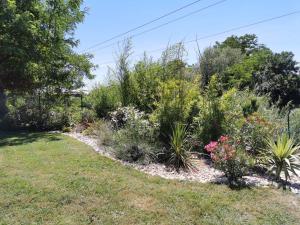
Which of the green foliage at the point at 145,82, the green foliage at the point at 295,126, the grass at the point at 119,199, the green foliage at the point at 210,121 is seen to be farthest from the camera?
the green foliage at the point at 145,82

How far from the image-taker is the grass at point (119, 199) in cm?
414

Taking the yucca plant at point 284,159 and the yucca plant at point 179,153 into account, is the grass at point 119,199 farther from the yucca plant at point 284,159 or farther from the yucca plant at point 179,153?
the yucca plant at point 179,153

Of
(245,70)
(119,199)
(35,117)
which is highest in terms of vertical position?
(245,70)

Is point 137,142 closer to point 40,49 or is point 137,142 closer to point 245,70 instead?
point 40,49

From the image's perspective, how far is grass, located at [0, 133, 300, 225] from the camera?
4.14 meters

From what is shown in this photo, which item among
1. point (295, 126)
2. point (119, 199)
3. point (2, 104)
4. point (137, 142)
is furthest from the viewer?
point (2, 104)

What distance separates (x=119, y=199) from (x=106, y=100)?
756cm

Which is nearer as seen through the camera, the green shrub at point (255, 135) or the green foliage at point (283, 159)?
the green foliage at point (283, 159)

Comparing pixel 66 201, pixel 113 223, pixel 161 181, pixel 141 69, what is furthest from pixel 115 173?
pixel 141 69

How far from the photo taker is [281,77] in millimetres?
32344

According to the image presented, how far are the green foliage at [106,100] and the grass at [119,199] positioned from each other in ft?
18.7

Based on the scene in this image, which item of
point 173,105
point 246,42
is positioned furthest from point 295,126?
point 246,42

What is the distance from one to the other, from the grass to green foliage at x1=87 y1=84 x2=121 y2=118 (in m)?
5.70

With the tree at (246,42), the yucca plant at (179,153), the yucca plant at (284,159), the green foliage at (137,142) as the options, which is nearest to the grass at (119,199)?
the green foliage at (137,142)
